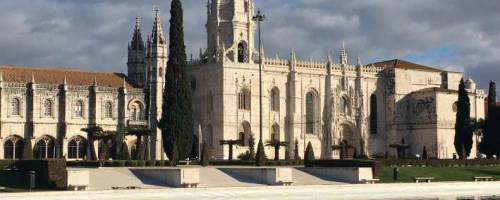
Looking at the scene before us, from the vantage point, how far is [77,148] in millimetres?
76812

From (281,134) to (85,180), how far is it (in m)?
48.8

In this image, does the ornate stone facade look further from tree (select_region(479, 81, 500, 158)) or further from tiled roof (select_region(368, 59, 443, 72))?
tree (select_region(479, 81, 500, 158))

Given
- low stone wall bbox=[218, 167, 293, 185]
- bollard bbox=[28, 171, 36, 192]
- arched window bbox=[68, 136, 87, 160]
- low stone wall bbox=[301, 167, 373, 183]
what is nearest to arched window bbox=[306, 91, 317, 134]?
arched window bbox=[68, 136, 87, 160]

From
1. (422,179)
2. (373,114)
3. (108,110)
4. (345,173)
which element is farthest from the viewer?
(373,114)

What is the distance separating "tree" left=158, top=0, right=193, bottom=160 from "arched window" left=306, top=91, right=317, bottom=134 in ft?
97.6

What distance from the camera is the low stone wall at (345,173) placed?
4600cm

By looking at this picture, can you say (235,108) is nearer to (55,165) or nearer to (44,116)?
(44,116)

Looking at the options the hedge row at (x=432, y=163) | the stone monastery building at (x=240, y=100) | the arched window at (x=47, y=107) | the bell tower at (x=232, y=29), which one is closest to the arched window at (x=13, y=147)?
the stone monastery building at (x=240, y=100)

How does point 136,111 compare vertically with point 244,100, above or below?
below

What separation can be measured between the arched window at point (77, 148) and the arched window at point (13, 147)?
4.41 meters

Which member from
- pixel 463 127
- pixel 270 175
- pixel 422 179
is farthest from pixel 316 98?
pixel 270 175

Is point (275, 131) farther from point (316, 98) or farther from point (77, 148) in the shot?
point (77, 148)

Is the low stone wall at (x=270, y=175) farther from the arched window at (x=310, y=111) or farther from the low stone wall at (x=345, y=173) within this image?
the arched window at (x=310, y=111)

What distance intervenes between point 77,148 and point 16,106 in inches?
262
